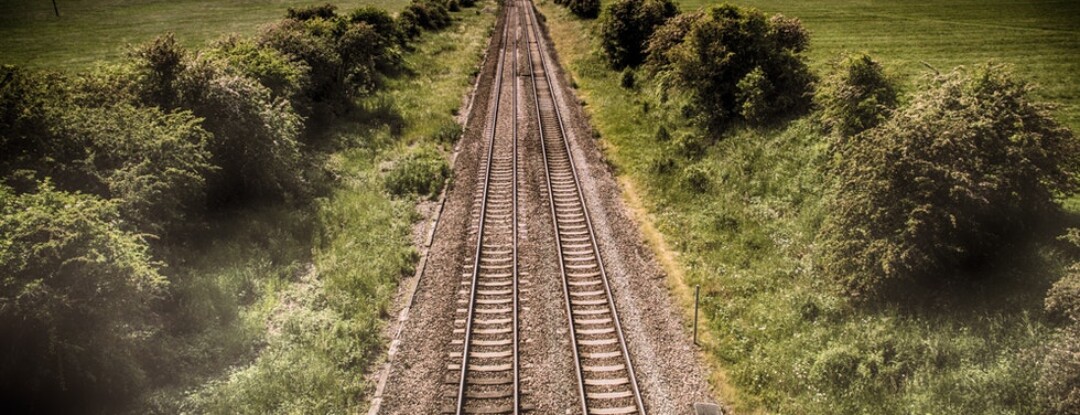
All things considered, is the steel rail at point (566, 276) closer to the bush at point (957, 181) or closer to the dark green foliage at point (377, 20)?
the bush at point (957, 181)

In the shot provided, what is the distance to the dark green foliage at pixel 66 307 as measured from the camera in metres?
9.47

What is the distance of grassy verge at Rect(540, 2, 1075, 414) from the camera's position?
1000cm

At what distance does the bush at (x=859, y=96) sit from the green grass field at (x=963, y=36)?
1.04 metres

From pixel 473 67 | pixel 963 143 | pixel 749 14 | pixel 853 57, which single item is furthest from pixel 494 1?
pixel 963 143

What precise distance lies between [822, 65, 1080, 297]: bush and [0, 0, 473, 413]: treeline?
53.1 feet

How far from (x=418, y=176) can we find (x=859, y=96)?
1588 cm

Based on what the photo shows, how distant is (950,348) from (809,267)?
3.94 metres

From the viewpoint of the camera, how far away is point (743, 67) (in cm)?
2253

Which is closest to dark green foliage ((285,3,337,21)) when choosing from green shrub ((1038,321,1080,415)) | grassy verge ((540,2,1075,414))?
grassy verge ((540,2,1075,414))

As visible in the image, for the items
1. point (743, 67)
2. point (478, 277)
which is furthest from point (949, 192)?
point (743, 67)

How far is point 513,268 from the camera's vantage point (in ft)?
50.2

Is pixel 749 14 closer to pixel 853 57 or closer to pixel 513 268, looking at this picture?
pixel 853 57

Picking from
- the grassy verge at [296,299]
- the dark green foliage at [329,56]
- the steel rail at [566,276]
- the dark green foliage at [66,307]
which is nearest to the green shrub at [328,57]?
the dark green foliage at [329,56]

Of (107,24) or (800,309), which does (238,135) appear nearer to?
(800,309)
